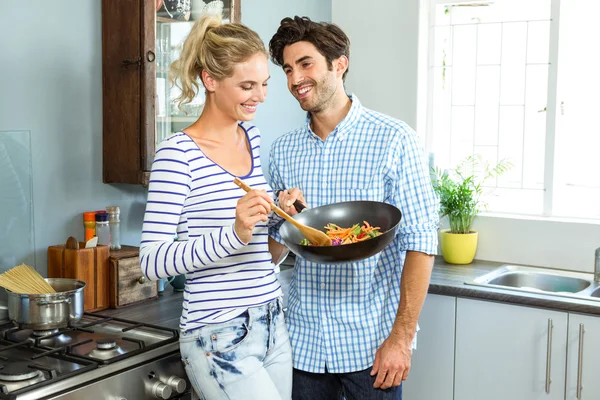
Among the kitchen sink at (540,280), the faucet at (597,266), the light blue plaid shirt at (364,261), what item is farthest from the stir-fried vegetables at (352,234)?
the faucet at (597,266)

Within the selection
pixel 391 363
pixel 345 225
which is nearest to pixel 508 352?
pixel 391 363

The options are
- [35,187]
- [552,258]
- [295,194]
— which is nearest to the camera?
[295,194]

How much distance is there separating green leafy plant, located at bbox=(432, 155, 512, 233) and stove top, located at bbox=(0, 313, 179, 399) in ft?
5.61

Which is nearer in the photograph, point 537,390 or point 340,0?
point 537,390

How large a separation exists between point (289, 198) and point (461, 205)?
5.58 ft

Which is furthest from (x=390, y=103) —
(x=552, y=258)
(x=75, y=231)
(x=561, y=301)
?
(x=75, y=231)

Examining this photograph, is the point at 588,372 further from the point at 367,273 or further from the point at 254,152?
the point at 254,152

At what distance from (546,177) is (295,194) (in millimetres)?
1873

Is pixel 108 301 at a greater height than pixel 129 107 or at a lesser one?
lesser

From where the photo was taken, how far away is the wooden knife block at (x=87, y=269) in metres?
2.39

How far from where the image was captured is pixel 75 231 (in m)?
2.56

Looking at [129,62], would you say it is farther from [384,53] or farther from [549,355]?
[549,355]

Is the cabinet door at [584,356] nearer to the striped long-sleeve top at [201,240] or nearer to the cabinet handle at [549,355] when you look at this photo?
the cabinet handle at [549,355]

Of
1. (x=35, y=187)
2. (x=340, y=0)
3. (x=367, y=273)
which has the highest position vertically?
(x=340, y=0)
